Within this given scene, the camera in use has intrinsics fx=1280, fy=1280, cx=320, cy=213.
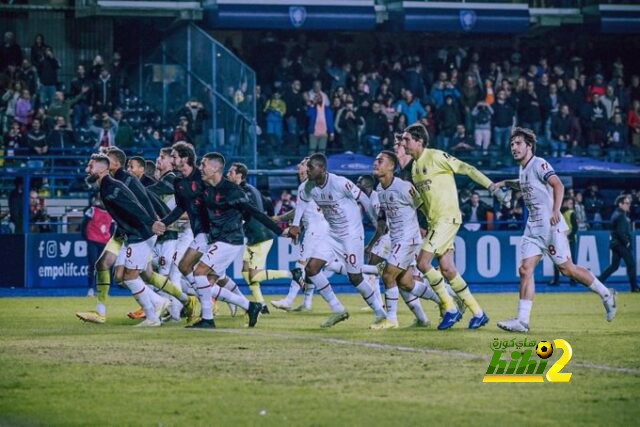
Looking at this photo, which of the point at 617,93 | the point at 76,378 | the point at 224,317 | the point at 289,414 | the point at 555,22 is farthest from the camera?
the point at 555,22

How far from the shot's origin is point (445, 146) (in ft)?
119

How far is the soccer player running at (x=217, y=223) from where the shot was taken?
53.3ft

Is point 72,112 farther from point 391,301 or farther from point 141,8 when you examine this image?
point 391,301

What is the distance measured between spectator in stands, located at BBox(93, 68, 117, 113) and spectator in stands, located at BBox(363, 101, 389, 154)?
6.95m

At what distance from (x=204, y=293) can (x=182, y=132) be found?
595 inches

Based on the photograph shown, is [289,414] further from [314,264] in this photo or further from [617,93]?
[617,93]

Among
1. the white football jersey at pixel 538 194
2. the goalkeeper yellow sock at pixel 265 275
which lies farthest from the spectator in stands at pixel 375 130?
the white football jersey at pixel 538 194

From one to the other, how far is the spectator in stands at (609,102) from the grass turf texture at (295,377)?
71.7 ft

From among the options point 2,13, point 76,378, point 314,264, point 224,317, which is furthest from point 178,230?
point 2,13

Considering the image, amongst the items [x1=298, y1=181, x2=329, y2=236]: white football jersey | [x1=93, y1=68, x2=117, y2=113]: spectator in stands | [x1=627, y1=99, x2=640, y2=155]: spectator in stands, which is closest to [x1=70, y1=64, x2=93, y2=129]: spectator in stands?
[x1=93, y1=68, x2=117, y2=113]: spectator in stands

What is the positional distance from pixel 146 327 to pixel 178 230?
8.65 ft

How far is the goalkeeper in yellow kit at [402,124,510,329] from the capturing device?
16.2 meters

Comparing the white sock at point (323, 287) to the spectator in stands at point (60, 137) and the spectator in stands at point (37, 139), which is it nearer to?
the spectator in stands at point (37, 139)

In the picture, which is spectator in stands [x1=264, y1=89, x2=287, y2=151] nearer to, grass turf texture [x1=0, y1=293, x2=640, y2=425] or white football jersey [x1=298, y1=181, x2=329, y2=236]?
white football jersey [x1=298, y1=181, x2=329, y2=236]
